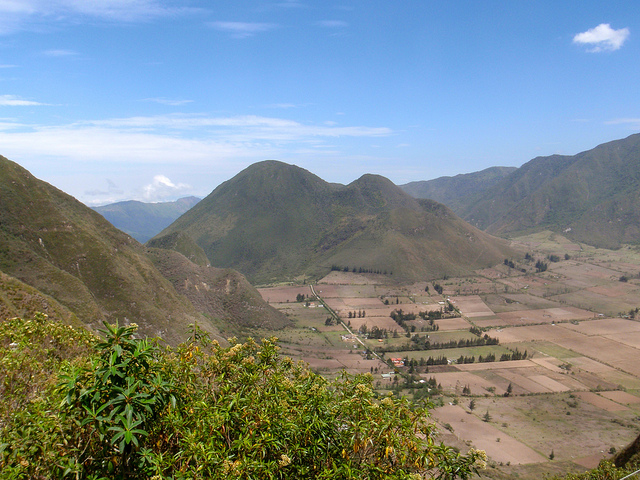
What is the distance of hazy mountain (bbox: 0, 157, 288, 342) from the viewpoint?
55.3 meters

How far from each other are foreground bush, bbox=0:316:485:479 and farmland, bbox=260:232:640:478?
716 inches

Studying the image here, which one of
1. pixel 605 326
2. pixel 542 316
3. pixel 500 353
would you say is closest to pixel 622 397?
pixel 500 353

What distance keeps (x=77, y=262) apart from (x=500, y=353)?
386 feet

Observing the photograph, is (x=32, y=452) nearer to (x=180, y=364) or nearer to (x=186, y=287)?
(x=180, y=364)

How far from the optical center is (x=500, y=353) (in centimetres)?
11619

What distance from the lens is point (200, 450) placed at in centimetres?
860

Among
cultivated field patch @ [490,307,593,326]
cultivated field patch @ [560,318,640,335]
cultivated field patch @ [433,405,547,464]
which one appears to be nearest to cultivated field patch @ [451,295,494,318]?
cultivated field patch @ [490,307,593,326]

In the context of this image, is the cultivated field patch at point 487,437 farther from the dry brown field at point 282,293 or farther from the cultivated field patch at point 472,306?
the dry brown field at point 282,293

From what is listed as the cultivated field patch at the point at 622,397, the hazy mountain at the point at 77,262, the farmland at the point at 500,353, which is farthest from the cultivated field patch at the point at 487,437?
the hazy mountain at the point at 77,262

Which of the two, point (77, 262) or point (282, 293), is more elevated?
point (77, 262)

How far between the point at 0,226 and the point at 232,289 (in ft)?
221

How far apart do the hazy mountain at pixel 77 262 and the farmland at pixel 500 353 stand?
139ft

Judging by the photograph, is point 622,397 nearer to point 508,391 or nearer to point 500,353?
point 508,391

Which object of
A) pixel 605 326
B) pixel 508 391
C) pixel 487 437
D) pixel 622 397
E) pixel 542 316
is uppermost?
pixel 487 437
